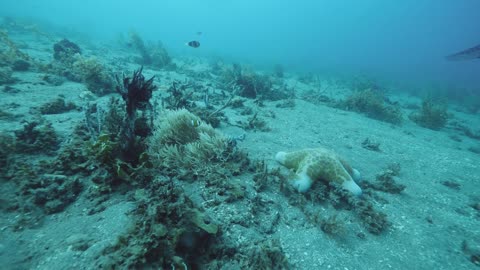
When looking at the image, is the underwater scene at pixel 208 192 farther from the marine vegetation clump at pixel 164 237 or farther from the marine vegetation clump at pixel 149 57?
the marine vegetation clump at pixel 149 57

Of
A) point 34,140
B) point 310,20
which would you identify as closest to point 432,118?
point 34,140

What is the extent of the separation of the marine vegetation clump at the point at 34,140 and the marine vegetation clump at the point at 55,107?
7.73 feet

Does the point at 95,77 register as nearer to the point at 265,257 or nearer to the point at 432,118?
the point at 265,257

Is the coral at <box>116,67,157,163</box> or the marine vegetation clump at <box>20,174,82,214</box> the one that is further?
the coral at <box>116,67,157,163</box>

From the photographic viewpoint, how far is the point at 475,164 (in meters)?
7.27

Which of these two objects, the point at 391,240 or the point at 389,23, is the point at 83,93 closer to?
the point at 391,240

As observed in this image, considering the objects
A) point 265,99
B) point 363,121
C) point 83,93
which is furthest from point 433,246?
point 83,93

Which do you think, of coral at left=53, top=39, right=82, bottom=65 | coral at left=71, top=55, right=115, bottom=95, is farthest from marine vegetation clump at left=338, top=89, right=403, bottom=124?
coral at left=53, top=39, right=82, bottom=65

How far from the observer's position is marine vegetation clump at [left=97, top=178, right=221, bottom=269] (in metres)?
2.16

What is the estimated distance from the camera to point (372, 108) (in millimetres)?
12664

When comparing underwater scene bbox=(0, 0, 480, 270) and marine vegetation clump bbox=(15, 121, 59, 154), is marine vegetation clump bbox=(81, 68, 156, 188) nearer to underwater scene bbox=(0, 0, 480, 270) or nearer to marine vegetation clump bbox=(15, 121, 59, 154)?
underwater scene bbox=(0, 0, 480, 270)

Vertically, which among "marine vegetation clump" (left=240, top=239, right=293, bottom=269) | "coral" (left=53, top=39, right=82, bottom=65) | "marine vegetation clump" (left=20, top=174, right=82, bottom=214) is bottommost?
"marine vegetation clump" (left=240, top=239, right=293, bottom=269)

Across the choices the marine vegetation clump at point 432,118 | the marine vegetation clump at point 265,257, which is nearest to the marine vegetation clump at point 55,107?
the marine vegetation clump at point 265,257

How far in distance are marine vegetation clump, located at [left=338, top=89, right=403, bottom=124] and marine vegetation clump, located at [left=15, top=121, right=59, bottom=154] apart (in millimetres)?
13403
